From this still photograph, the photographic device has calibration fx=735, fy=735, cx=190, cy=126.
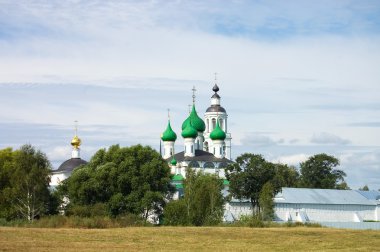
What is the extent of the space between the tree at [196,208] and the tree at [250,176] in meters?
17.7

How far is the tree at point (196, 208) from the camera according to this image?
→ 62.6 metres

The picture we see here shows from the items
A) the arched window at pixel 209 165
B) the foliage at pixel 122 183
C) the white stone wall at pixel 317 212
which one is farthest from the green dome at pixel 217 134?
the foliage at pixel 122 183

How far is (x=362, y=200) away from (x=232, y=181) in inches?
1127

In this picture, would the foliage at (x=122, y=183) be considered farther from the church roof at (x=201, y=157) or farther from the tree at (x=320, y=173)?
the tree at (x=320, y=173)

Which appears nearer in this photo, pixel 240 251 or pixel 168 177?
pixel 240 251

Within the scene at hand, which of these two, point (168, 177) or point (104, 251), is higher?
point (168, 177)

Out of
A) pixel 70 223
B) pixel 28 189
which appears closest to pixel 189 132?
pixel 28 189

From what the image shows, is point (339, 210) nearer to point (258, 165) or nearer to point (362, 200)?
point (362, 200)

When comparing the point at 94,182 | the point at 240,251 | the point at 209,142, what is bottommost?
the point at 240,251

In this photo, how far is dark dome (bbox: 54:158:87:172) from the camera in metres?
107

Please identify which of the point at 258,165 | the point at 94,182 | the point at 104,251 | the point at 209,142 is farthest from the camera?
the point at 209,142

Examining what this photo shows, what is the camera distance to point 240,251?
33500mm

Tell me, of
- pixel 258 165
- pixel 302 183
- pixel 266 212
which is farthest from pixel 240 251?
pixel 302 183

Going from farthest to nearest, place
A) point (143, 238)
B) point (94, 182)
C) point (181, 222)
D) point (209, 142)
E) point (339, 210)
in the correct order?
1. point (209, 142)
2. point (339, 210)
3. point (94, 182)
4. point (181, 222)
5. point (143, 238)
